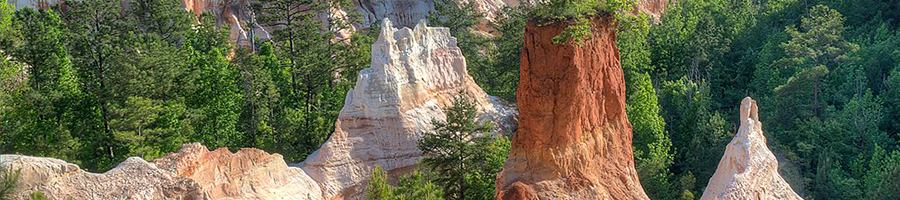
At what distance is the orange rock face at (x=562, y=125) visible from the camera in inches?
869

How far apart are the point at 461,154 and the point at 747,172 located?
418 inches

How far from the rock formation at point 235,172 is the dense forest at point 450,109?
2757 mm

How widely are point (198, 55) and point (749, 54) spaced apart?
26756 mm

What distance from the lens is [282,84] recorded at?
42875 millimetres

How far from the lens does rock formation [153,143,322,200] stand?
2397 centimetres

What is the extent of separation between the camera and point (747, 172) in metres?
23.1

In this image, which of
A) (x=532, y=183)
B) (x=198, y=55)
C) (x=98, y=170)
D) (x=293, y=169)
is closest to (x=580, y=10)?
(x=532, y=183)

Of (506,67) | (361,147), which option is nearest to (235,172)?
(361,147)

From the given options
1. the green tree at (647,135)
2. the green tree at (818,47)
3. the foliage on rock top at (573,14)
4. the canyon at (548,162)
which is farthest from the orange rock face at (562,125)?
the green tree at (818,47)

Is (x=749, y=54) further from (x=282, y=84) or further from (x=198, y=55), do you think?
(x=198, y=55)

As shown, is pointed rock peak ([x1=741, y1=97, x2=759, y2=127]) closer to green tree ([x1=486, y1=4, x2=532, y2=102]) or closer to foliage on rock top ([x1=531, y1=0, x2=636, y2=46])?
foliage on rock top ([x1=531, y1=0, x2=636, y2=46])

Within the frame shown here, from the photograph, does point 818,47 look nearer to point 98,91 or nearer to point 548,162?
point 548,162

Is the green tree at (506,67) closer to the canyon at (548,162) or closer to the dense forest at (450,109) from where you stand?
the dense forest at (450,109)

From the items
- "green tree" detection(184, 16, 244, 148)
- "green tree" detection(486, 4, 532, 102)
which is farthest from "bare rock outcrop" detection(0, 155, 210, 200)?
"green tree" detection(486, 4, 532, 102)
